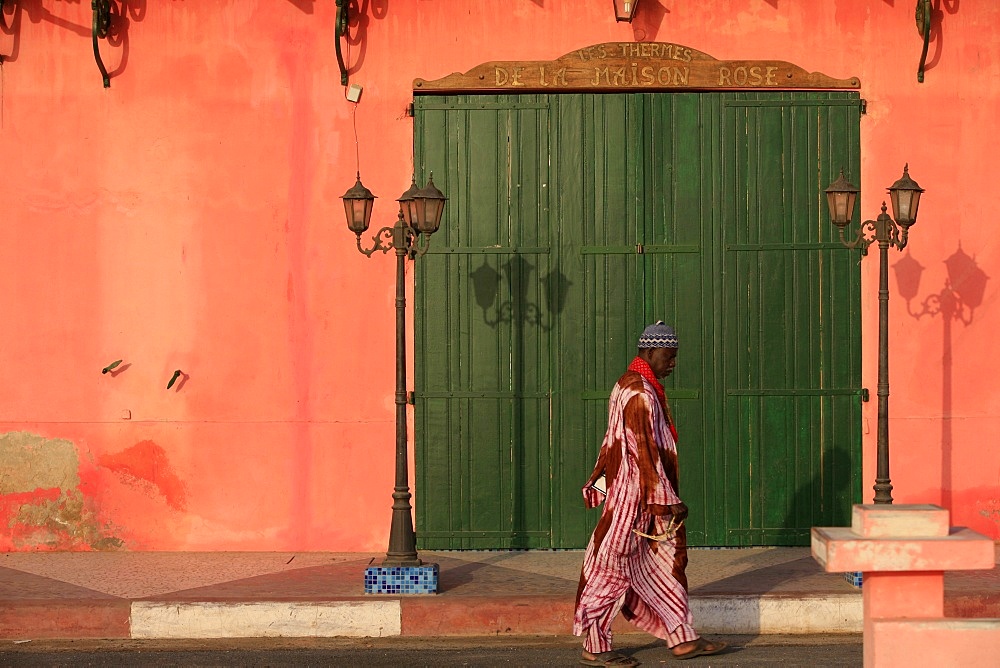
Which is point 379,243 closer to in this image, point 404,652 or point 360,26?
point 360,26

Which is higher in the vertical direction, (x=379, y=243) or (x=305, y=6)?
(x=305, y=6)

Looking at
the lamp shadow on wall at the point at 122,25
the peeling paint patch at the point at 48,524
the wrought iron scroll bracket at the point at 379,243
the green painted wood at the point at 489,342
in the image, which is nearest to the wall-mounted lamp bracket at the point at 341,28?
the green painted wood at the point at 489,342

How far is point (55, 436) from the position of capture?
41.3 ft

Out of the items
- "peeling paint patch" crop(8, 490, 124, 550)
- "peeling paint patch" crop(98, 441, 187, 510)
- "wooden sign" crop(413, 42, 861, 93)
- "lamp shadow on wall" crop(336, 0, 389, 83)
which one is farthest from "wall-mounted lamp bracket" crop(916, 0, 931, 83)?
"peeling paint patch" crop(8, 490, 124, 550)

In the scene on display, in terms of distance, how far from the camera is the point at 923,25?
12.4m

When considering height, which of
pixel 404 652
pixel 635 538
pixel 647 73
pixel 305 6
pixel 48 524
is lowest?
pixel 404 652

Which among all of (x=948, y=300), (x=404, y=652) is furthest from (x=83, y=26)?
(x=948, y=300)

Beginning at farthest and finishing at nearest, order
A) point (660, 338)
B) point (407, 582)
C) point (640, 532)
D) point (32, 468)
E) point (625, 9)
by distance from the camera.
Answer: point (32, 468), point (625, 9), point (407, 582), point (660, 338), point (640, 532)

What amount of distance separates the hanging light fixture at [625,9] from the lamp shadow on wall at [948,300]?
292 centimetres

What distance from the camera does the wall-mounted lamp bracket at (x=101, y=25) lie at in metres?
12.4

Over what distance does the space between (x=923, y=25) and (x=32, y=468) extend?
7.91 meters

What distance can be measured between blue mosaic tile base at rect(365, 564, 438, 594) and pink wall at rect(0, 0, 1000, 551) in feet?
7.26

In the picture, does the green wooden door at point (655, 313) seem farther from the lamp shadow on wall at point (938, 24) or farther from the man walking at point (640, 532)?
the man walking at point (640, 532)

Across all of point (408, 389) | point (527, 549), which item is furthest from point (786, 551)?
point (408, 389)
